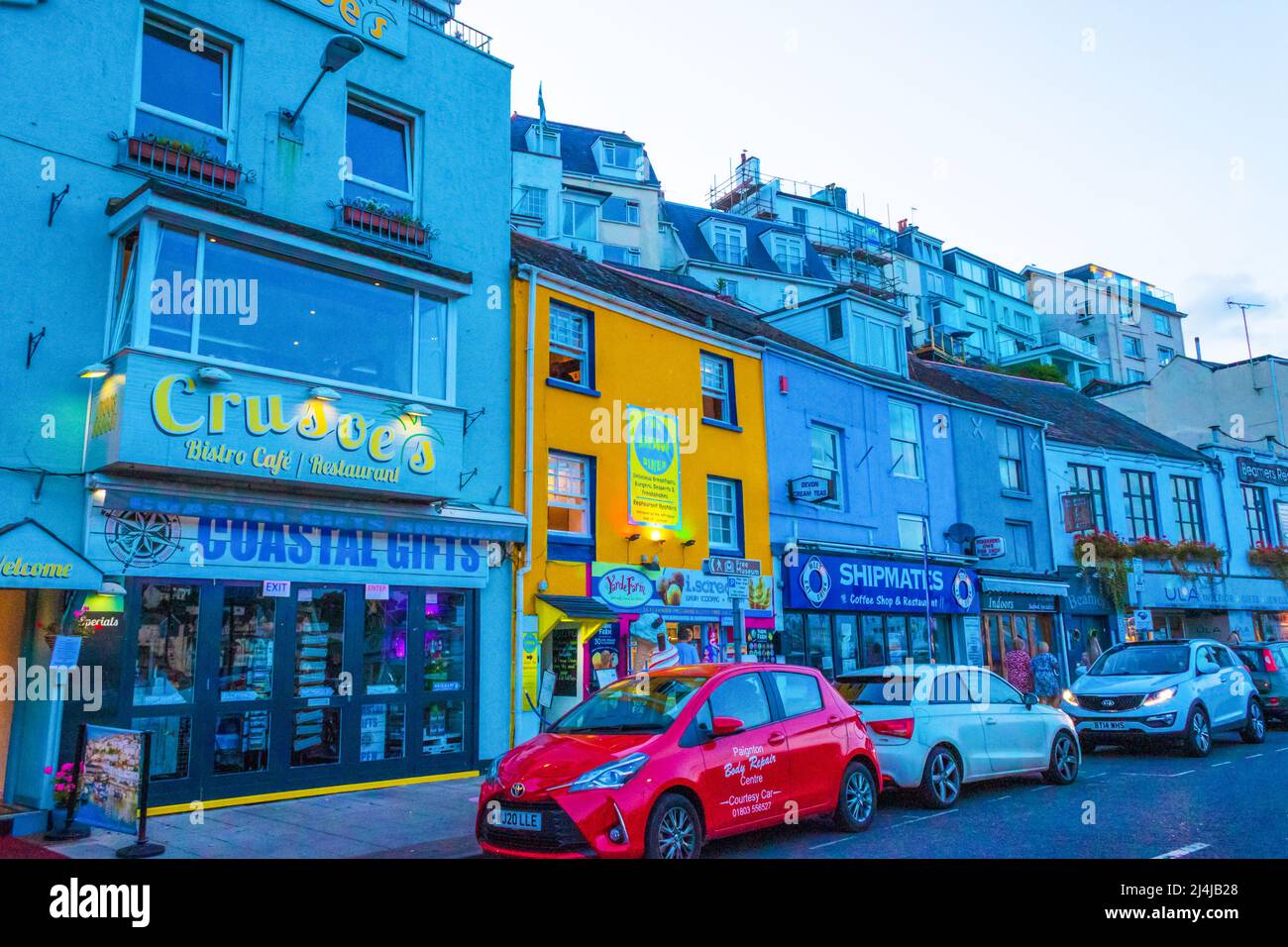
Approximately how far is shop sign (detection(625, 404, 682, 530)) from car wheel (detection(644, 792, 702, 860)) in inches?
343

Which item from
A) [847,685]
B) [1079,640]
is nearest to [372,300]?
[847,685]

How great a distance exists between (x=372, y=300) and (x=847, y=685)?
803 cm

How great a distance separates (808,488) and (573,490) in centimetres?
586

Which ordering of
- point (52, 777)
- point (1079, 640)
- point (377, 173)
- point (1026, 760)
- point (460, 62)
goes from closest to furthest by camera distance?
point (52, 777) < point (1026, 760) < point (377, 173) < point (460, 62) < point (1079, 640)

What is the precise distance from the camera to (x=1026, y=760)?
39.9ft

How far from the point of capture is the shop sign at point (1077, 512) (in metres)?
27.2

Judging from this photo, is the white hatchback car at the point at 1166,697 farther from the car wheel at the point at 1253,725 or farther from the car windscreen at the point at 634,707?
the car windscreen at the point at 634,707

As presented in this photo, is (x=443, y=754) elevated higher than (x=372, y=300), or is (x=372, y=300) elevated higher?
(x=372, y=300)

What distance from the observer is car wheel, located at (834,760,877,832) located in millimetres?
9555
